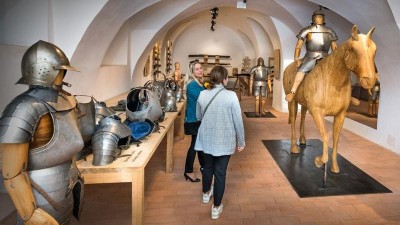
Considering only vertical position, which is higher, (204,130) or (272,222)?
(204,130)

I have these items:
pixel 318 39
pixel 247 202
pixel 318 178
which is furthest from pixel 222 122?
pixel 318 39

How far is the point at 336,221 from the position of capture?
3.02 metres

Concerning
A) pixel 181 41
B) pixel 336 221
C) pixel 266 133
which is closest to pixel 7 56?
pixel 336 221

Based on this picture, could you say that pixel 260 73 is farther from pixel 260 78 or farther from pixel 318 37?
pixel 318 37

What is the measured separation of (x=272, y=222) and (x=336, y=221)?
0.67m

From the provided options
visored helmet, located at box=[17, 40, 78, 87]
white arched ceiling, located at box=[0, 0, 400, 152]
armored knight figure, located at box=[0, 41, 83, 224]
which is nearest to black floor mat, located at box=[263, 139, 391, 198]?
white arched ceiling, located at box=[0, 0, 400, 152]

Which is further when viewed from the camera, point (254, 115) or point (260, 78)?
point (254, 115)

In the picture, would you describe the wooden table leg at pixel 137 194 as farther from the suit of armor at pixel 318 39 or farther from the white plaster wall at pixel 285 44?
the white plaster wall at pixel 285 44

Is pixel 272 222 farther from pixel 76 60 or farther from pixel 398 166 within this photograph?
pixel 76 60

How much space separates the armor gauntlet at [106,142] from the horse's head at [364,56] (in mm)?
2452

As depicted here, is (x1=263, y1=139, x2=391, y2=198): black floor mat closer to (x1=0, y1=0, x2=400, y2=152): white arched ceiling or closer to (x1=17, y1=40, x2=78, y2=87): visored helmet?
(x1=0, y1=0, x2=400, y2=152): white arched ceiling

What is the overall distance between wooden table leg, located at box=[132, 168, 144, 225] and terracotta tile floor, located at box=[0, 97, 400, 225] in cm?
75

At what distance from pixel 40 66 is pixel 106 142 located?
82cm

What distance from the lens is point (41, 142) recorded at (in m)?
1.62
